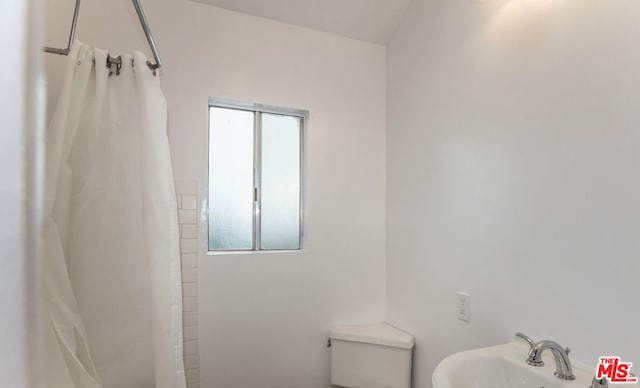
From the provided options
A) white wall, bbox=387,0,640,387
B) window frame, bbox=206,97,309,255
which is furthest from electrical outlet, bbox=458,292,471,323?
window frame, bbox=206,97,309,255

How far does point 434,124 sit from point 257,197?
3.40 ft

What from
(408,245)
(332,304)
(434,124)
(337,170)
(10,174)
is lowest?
(332,304)

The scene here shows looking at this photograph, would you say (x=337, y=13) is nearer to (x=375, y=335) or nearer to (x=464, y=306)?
(x=464, y=306)

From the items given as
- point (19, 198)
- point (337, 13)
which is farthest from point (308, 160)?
point (19, 198)

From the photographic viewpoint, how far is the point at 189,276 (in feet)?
5.65

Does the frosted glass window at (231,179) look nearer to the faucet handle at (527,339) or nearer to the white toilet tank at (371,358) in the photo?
the white toilet tank at (371,358)

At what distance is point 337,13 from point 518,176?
133 centimetres

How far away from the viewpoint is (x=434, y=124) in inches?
70.8

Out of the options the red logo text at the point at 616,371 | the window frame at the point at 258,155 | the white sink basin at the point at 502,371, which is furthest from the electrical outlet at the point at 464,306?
the window frame at the point at 258,155

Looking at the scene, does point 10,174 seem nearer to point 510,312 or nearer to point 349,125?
point 510,312

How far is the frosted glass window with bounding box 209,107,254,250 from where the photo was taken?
75.7 inches

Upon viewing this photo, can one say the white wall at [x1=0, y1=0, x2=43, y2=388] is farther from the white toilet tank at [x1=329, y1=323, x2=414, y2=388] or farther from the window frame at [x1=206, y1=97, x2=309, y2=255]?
the white toilet tank at [x1=329, y1=323, x2=414, y2=388]

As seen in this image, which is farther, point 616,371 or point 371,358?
point 371,358

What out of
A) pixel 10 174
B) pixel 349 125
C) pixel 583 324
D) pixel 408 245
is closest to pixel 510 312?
pixel 583 324
